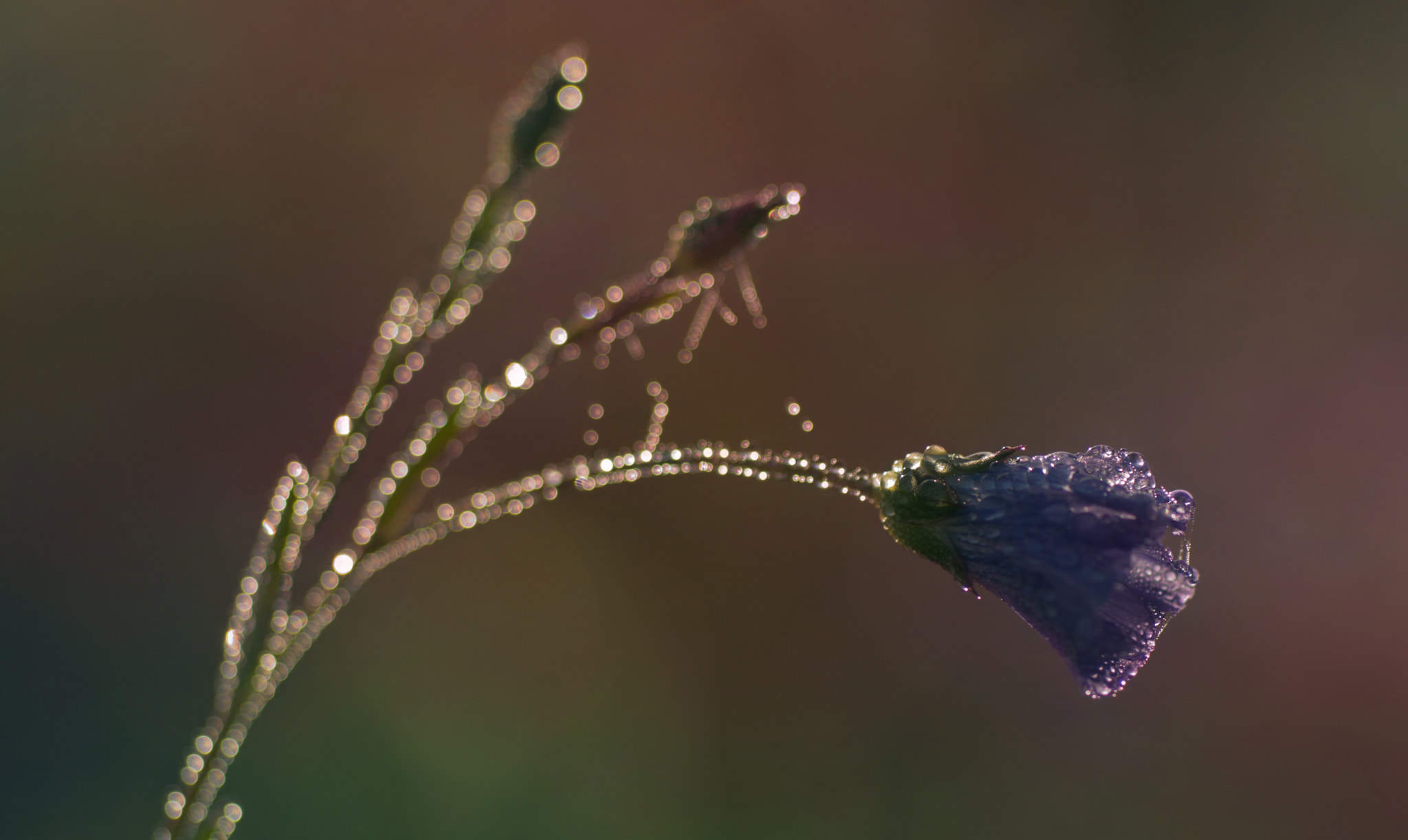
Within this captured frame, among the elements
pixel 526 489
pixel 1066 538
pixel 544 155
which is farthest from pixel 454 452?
pixel 1066 538

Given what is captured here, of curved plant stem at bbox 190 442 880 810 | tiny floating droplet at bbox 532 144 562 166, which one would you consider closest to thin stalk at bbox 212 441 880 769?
curved plant stem at bbox 190 442 880 810

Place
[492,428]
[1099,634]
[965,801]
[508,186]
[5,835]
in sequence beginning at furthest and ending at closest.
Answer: [492,428]
[965,801]
[5,835]
[508,186]
[1099,634]

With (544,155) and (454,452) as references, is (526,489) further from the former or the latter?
(544,155)

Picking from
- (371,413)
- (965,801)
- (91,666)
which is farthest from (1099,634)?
(91,666)

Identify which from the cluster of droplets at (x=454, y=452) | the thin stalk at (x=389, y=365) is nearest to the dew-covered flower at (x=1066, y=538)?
the cluster of droplets at (x=454, y=452)

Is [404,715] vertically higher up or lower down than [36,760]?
higher up

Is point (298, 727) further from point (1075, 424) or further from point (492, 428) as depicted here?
point (1075, 424)

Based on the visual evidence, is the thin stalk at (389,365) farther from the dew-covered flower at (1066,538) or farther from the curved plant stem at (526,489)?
the dew-covered flower at (1066,538)

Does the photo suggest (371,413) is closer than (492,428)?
Yes
